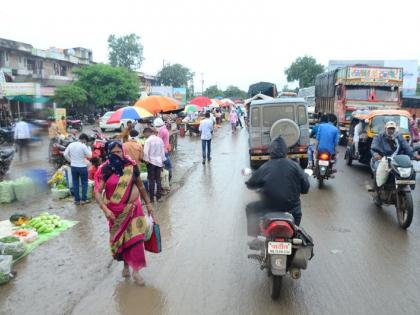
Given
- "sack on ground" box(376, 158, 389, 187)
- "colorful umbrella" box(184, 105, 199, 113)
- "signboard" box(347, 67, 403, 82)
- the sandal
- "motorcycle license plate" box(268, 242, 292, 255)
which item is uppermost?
"signboard" box(347, 67, 403, 82)

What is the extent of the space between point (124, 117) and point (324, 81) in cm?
1587

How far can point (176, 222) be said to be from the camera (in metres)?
7.45

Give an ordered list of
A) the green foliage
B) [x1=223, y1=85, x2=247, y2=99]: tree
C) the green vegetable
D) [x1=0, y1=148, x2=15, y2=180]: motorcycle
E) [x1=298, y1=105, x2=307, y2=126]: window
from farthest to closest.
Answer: [x1=223, y1=85, x2=247, y2=99]: tree → the green foliage → [x1=0, y1=148, x2=15, y2=180]: motorcycle → [x1=298, y1=105, x2=307, y2=126]: window → the green vegetable

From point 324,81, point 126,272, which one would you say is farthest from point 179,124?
point 126,272

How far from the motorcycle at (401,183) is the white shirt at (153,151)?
14.1 feet

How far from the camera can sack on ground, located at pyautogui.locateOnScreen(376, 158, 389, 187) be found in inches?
279

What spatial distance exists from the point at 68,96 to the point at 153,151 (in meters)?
29.3

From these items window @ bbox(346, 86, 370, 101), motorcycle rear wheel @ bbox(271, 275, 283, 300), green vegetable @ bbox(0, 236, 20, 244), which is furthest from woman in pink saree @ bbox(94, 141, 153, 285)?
window @ bbox(346, 86, 370, 101)

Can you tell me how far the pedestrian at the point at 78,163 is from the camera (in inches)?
342

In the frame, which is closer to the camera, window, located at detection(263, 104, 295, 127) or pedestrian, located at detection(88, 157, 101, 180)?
pedestrian, located at detection(88, 157, 101, 180)

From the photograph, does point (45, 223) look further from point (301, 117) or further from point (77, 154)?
point (301, 117)

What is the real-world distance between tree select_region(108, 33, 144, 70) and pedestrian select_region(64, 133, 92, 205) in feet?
212

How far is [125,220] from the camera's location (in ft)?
15.5

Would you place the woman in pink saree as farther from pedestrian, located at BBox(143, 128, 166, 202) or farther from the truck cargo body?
the truck cargo body
